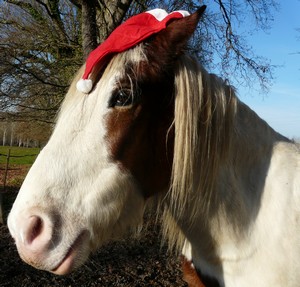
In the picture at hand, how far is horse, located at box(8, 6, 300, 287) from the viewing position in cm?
148

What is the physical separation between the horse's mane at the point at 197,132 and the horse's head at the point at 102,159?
0.08 metres

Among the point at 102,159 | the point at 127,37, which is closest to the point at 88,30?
the point at 127,37

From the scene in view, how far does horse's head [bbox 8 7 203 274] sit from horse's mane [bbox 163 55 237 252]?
0.08 m

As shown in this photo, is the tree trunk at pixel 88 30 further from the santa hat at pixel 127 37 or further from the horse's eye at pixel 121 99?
the horse's eye at pixel 121 99

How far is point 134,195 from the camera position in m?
1.63

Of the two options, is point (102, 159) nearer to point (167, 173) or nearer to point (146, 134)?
point (146, 134)

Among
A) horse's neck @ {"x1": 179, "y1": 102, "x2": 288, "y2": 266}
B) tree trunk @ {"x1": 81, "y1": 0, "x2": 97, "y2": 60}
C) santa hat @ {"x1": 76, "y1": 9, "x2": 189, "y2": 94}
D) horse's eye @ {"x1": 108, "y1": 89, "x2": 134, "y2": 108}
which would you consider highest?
tree trunk @ {"x1": 81, "y1": 0, "x2": 97, "y2": 60}

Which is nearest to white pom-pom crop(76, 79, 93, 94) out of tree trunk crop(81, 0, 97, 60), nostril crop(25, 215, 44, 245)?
nostril crop(25, 215, 44, 245)

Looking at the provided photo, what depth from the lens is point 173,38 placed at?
1.53m

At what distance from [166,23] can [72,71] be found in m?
6.19

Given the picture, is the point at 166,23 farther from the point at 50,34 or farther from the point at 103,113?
the point at 50,34

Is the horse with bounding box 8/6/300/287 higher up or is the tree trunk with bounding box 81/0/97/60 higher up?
the tree trunk with bounding box 81/0/97/60

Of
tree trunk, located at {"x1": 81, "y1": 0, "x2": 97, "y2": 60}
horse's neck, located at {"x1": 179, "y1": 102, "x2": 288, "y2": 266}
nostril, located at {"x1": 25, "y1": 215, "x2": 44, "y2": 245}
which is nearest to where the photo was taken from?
nostril, located at {"x1": 25, "y1": 215, "x2": 44, "y2": 245}

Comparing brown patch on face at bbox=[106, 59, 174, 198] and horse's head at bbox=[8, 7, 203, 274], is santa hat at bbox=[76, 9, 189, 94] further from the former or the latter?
brown patch on face at bbox=[106, 59, 174, 198]
